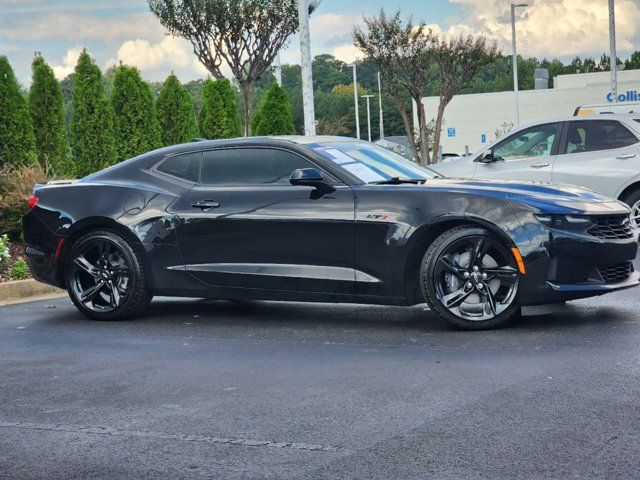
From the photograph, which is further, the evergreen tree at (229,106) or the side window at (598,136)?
the evergreen tree at (229,106)

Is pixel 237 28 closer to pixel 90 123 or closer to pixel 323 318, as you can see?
pixel 90 123

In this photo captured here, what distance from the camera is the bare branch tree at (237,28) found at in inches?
1657

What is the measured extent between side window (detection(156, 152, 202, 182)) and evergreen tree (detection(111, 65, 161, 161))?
14150 mm

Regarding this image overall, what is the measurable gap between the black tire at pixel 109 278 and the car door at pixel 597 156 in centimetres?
725

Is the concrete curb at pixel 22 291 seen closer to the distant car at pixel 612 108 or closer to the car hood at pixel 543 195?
the car hood at pixel 543 195

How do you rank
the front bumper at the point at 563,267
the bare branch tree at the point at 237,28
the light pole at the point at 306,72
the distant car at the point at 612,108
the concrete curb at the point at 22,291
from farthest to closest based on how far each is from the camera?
the bare branch tree at the point at 237,28 → the light pole at the point at 306,72 → the distant car at the point at 612,108 → the concrete curb at the point at 22,291 → the front bumper at the point at 563,267

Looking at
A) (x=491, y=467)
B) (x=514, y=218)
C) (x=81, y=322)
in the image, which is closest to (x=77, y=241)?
(x=81, y=322)

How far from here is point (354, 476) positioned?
4.58 m

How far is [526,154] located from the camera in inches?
588

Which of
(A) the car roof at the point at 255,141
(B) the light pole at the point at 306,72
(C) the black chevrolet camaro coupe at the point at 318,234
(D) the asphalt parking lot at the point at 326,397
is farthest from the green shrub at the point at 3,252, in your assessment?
(B) the light pole at the point at 306,72

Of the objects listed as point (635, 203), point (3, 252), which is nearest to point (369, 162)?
point (3, 252)

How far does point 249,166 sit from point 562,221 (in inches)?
101

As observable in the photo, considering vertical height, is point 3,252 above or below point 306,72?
below

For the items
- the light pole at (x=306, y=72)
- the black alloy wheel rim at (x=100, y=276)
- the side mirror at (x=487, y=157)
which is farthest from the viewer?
the light pole at (x=306, y=72)
